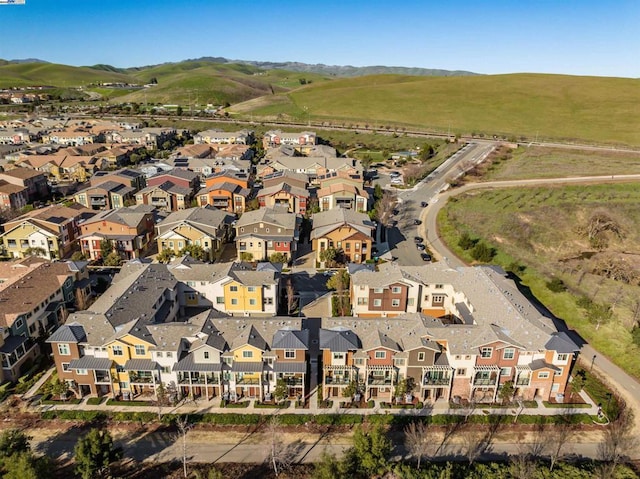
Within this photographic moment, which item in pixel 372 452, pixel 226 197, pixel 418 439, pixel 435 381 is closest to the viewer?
pixel 372 452

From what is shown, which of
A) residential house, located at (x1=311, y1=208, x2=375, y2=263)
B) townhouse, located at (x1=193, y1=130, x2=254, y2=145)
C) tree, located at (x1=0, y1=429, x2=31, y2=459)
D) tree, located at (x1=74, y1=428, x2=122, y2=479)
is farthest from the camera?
townhouse, located at (x1=193, y1=130, x2=254, y2=145)

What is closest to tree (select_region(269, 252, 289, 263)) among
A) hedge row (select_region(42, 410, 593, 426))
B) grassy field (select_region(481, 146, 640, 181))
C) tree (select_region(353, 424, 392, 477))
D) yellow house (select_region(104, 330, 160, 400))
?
yellow house (select_region(104, 330, 160, 400))

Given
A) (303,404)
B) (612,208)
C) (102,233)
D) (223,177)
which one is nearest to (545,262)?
(612,208)

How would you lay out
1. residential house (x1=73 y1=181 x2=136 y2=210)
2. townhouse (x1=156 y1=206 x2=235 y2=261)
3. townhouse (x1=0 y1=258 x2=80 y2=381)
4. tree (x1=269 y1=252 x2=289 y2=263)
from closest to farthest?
townhouse (x1=0 y1=258 x2=80 y2=381) < tree (x1=269 y1=252 x2=289 y2=263) < townhouse (x1=156 y1=206 x2=235 y2=261) < residential house (x1=73 y1=181 x2=136 y2=210)

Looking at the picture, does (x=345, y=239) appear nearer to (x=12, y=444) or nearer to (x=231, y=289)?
(x=231, y=289)

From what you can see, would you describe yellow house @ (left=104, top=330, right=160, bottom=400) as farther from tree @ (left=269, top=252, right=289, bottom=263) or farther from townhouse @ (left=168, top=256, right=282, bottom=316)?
tree @ (left=269, top=252, right=289, bottom=263)

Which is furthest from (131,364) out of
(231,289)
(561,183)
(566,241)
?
(561,183)
